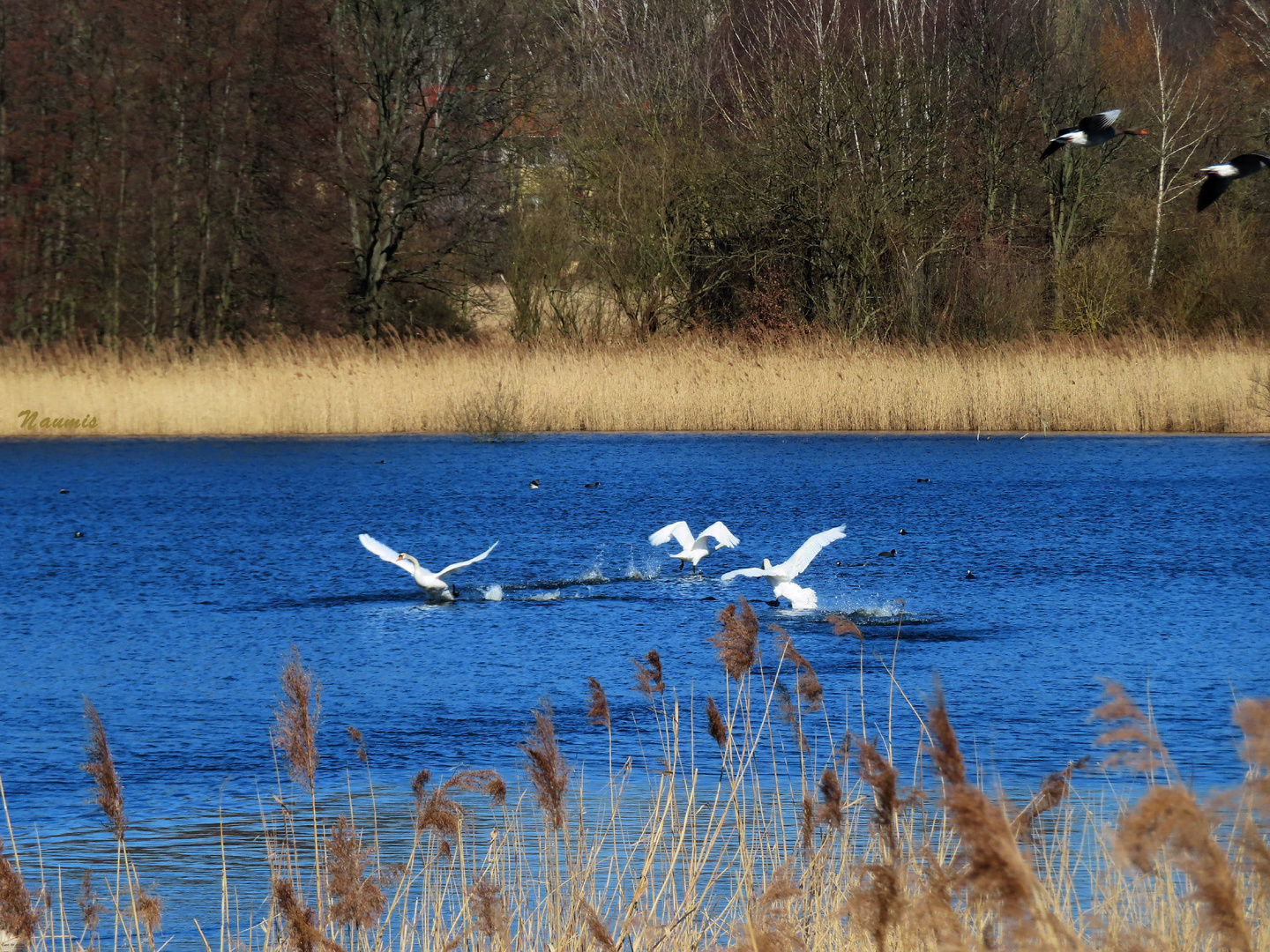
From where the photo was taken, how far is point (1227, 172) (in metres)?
6.62

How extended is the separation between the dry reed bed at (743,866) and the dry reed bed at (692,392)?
15071 millimetres

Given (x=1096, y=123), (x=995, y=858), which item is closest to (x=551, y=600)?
(x=1096, y=123)

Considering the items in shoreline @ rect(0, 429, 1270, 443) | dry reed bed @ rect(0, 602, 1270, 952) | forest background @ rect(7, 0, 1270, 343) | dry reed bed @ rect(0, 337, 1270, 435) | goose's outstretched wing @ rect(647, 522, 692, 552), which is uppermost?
forest background @ rect(7, 0, 1270, 343)

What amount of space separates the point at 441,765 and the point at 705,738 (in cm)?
129

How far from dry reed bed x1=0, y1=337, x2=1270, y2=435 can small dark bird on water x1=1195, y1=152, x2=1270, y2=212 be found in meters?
14.6

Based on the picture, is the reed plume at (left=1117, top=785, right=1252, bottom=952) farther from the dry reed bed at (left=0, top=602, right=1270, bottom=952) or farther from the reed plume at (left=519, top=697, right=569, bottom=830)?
the reed plume at (left=519, top=697, right=569, bottom=830)

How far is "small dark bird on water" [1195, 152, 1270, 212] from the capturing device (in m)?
6.28

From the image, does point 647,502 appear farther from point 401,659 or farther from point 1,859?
point 1,859

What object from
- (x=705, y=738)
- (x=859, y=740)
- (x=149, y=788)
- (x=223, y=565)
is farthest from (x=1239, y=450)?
(x=859, y=740)

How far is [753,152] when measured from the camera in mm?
28625

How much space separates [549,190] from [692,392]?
35.0 ft

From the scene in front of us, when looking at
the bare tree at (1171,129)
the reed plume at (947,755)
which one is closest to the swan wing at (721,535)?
the reed plume at (947,755)

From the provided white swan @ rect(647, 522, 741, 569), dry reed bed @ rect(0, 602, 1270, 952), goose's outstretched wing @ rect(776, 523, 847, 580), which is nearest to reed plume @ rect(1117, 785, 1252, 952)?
dry reed bed @ rect(0, 602, 1270, 952)

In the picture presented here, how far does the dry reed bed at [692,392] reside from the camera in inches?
848
